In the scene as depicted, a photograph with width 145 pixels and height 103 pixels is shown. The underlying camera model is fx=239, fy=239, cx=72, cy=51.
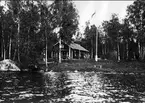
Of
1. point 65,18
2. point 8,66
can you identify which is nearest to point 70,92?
point 8,66

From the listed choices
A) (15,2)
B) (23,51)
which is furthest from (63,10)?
(23,51)

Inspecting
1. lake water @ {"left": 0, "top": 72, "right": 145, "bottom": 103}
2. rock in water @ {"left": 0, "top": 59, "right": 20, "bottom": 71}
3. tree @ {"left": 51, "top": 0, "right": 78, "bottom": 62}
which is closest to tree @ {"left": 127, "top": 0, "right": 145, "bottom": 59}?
tree @ {"left": 51, "top": 0, "right": 78, "bottom": 62}

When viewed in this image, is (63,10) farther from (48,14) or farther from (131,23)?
(131,23)

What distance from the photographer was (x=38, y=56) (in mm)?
47125

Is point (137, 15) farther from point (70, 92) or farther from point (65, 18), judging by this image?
point (70, 92)

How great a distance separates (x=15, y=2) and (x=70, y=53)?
29.4 metres

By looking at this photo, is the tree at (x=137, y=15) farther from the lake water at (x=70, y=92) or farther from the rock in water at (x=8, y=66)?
the lake water at (x=70, y=92)

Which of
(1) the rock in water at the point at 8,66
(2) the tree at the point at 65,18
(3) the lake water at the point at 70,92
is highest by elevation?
(2) the tree at the point at 65,18

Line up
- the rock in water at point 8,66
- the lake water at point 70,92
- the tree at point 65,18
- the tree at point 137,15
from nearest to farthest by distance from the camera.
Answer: the lake water at point 70,92, the rock in water at point 8,66, the tree at point 65,18, the tree at point 137,15

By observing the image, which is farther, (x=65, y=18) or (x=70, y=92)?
(x=65, y=18)

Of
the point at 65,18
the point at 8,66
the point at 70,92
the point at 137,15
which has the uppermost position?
the point at 137,15

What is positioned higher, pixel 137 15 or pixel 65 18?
pixel 137 15

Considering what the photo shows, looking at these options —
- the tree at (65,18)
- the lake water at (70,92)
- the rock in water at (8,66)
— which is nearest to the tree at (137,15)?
the tree at (65,18)

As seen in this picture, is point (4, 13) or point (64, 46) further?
point (64, 46)
